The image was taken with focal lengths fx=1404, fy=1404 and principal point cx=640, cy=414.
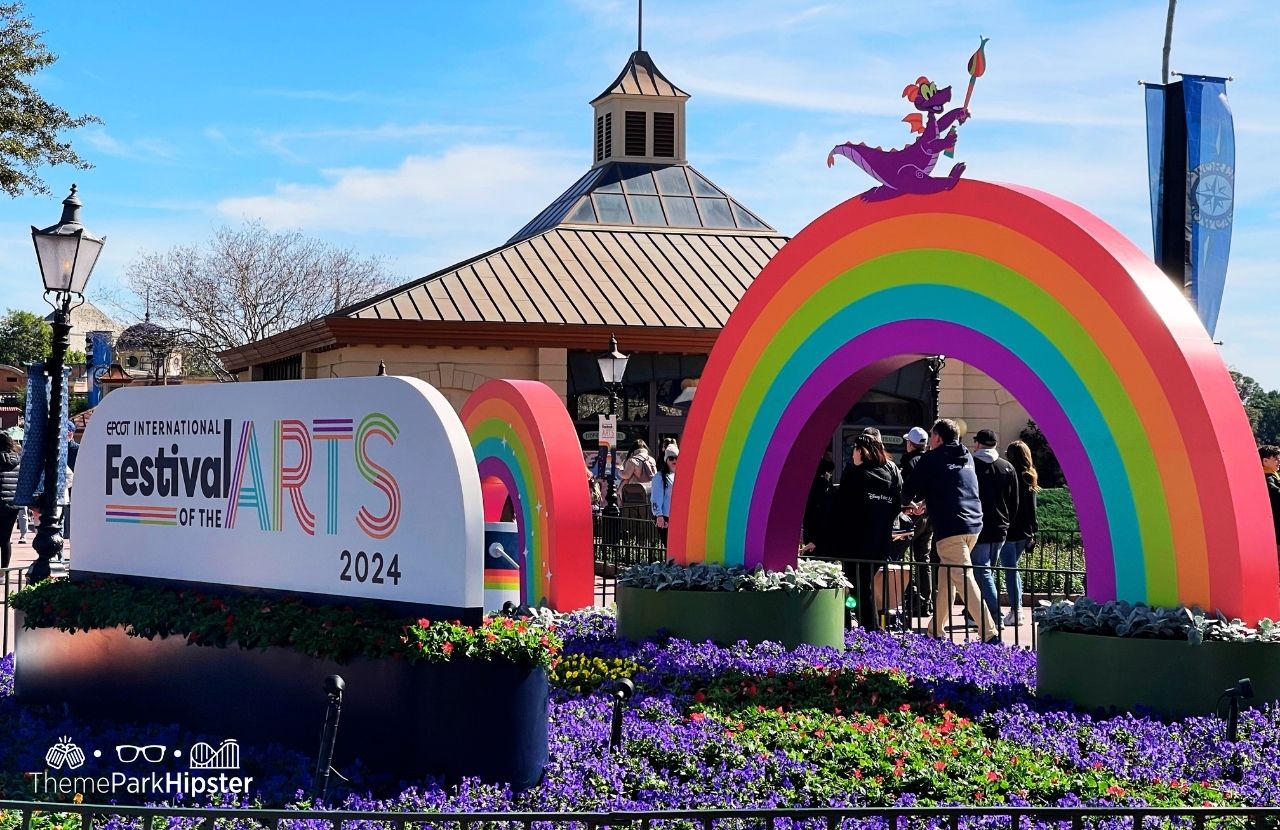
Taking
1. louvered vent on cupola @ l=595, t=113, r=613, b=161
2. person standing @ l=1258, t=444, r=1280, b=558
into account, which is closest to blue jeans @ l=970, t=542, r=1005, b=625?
person standing @ l=1258, t=444, r=1280, b=558

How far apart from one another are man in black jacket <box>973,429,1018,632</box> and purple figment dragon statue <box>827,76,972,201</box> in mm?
3360

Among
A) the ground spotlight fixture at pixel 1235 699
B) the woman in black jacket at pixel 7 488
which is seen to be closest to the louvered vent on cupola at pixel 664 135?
the woman in black jacket at pixel 7 488

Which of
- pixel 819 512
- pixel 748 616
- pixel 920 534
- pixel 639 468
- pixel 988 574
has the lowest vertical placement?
pixel 748 616

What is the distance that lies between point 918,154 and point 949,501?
347 cm

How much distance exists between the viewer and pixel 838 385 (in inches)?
403

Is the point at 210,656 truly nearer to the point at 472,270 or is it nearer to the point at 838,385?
the point at 838,385

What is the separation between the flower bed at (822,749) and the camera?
606cm

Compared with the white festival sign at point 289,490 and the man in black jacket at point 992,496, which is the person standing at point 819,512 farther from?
the white festival sign at point 289,490

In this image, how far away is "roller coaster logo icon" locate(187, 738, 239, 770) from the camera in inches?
273

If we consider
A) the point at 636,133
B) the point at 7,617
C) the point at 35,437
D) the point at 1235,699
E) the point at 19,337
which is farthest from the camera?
the point at 19,337

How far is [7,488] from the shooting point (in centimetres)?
1648

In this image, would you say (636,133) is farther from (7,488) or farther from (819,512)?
(819,512)

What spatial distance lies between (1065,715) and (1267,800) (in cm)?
161
